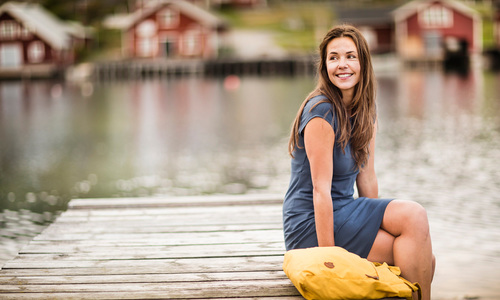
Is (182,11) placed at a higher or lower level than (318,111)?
higher

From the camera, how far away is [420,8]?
5522 cm

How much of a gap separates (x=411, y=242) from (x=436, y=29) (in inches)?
2128

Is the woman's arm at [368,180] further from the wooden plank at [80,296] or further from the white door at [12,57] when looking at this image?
the white door at [12,57]

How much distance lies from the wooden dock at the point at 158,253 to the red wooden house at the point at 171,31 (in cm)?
5032

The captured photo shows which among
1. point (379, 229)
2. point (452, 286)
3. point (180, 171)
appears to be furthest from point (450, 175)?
point (379, 229)

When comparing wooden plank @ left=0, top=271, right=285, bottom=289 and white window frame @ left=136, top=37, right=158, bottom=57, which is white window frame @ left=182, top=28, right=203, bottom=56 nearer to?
white window frame @ left=136, top=37, right=158, bottom=57

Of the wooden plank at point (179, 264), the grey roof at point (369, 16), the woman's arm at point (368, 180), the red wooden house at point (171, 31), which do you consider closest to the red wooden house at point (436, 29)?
the grey roof at point (369, 16)

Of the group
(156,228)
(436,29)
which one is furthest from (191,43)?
(156,228)

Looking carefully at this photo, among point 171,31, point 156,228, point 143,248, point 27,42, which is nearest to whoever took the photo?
point 143,248

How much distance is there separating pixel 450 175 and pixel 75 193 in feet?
20.4

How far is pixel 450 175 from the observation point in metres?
11.4

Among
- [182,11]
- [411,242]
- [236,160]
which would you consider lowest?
[236,160]

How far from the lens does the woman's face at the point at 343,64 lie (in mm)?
3660

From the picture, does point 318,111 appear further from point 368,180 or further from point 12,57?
point 12,57
